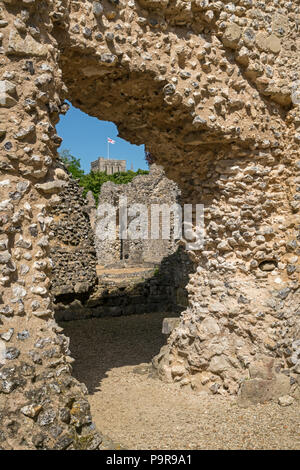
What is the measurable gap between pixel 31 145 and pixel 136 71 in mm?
1422

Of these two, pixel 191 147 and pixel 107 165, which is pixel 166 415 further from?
pixel 107 165

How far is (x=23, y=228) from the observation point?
3.07 m

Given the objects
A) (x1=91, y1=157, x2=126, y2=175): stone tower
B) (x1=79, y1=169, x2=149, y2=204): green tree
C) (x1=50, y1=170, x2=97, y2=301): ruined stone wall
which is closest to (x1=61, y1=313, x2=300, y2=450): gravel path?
(x1=50, y1=170, x2=97, y2=301): ruined stone wall

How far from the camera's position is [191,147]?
185 inches

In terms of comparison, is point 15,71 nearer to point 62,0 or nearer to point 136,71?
point 62,0

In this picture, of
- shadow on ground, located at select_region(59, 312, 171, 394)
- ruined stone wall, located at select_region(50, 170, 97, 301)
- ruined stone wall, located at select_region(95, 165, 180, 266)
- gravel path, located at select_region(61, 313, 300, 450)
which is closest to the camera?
gravel path, located at select_region(61, 313, 300, 450)

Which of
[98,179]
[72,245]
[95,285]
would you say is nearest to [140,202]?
[72,245]

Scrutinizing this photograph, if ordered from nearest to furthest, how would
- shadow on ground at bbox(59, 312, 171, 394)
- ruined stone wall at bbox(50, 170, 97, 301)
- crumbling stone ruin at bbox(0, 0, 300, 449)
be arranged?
1. crumbling stone ruin at bbox(0, 0, 300, 449)
2. shadow on ground at bbox(59, 312, 171, 394)
3. ruined stone wall at bbox(50, 170, 97, 301)

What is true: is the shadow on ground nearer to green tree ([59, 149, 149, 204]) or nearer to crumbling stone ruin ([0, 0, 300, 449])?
crumbling stone ruin ([0, 0, 300, 449])

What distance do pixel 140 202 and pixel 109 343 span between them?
37.6 feet

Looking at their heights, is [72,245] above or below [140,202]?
below

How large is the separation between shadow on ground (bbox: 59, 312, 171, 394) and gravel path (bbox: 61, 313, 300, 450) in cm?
3

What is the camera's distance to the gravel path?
10.9 ft
